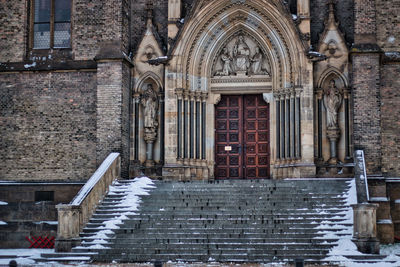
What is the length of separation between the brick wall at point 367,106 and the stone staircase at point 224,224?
148 centimetres

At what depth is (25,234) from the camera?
763 inches

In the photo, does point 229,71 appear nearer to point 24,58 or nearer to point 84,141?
point 84,141

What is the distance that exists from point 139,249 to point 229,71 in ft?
25.9

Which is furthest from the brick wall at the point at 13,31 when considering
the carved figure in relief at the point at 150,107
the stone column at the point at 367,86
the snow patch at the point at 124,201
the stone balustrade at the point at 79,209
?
the stone column at the point at 367,86

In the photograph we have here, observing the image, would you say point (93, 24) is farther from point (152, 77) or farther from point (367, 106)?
point (367, 106)

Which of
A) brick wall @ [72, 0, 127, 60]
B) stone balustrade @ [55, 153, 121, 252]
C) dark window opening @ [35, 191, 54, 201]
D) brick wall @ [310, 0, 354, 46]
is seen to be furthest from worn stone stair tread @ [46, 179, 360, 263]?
brick wall @ [72, 0, 127, 60]

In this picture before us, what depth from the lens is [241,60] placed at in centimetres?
2108

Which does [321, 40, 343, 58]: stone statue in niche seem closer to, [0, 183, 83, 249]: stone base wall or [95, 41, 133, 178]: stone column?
[95, 41, 133, 178]: stone column

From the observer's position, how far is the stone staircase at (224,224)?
14844mm

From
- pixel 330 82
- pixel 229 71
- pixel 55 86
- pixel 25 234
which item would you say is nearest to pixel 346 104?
pixel 330 82

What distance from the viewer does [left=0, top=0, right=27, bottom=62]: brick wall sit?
21.2 metres

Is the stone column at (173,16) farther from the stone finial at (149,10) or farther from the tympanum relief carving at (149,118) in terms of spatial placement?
the tympanum relief carving at (149,118)

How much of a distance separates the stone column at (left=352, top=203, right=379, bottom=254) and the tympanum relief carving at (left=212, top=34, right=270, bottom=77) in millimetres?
7170

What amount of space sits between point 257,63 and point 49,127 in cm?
681
